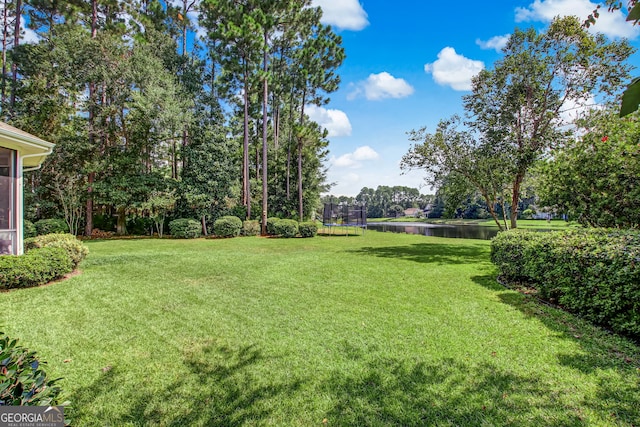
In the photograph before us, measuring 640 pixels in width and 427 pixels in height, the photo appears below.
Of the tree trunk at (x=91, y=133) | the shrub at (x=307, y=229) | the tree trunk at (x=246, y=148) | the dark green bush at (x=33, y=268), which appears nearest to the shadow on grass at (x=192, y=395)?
the dark green bush at (x=33, y=268)

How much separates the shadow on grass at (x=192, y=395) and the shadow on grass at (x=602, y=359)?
2.35 m

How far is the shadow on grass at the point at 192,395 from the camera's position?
203 centimetres

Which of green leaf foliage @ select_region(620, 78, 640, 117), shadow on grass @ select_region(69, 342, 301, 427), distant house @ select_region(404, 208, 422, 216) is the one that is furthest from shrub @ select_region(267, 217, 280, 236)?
distant house @ select_region(404, 208, 422, 216)

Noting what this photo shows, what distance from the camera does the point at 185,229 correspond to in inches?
527

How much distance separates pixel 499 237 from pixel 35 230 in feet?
52.3

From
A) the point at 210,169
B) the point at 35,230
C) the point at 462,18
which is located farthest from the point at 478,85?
the point at 35,230

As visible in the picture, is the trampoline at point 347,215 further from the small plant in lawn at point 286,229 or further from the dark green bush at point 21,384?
the dark green bush at point 21,384

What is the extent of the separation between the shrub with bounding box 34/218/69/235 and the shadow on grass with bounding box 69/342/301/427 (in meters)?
13.0

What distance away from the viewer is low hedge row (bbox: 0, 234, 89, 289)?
464 centimetres

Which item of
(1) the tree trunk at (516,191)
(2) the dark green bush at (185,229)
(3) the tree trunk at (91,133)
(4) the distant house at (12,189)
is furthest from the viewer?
(2) the dark green bush at (185,229)

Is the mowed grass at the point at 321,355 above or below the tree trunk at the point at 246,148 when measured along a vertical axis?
below

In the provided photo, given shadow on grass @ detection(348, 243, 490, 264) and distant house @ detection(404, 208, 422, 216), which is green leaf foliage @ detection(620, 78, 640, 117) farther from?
A: distant house @ detection(404, 208, 422, 216)

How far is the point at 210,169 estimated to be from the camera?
14.5 metres

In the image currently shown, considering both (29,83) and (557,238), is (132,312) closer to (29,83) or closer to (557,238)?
(557,238)
